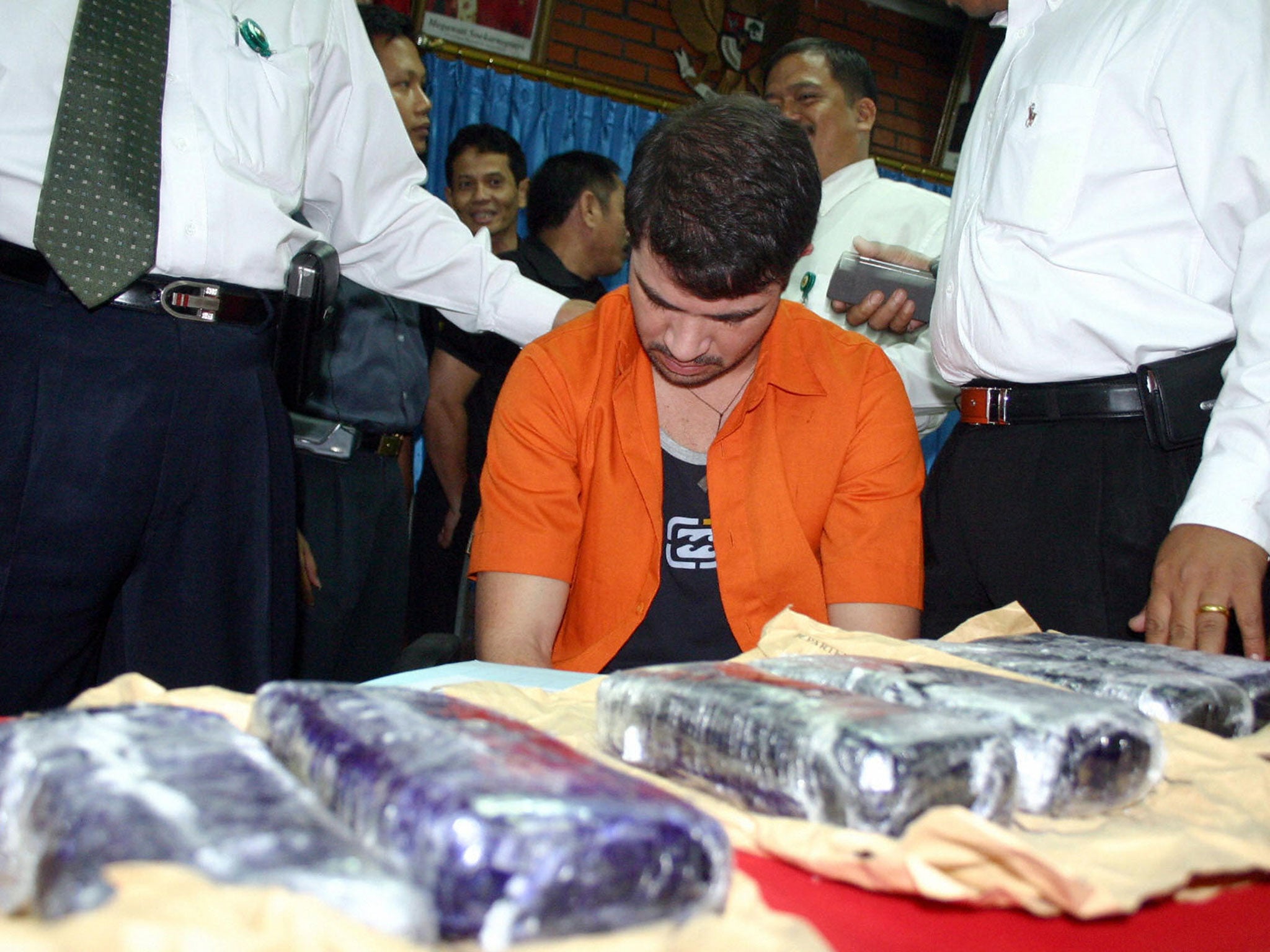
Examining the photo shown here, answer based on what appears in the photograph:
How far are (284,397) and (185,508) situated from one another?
304 mm

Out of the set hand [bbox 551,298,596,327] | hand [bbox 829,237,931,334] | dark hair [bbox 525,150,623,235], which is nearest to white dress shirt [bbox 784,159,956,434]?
hand [bbox 829,237,931,334]

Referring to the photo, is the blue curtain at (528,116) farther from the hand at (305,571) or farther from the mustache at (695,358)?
the mustache at (695,358)

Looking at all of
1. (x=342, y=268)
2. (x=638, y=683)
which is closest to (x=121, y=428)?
(x=342, y=268)

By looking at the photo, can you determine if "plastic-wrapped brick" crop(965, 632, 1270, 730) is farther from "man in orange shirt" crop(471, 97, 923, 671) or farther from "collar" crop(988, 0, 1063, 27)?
"collar" crop(988, 0, 1063, 27)

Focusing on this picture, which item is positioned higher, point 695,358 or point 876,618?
point 695,358

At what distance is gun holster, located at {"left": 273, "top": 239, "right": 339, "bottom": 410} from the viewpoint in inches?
56.3

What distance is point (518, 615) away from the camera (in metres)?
1.36

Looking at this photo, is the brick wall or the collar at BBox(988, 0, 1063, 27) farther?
the brick wall

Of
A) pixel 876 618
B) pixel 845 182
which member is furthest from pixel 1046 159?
pixel 845 182

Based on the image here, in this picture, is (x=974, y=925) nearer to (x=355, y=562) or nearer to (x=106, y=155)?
(x=106, y=155)

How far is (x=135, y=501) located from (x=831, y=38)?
16.8 ft

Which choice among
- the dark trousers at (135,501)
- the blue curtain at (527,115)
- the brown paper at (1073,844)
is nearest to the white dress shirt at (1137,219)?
the brown paper at (1073,844)

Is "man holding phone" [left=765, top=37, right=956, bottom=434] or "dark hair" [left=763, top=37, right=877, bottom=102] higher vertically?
"dark hair" [left=763, top=37, right=877, bottom=102]

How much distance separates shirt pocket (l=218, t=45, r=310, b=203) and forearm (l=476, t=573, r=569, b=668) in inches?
25.8
